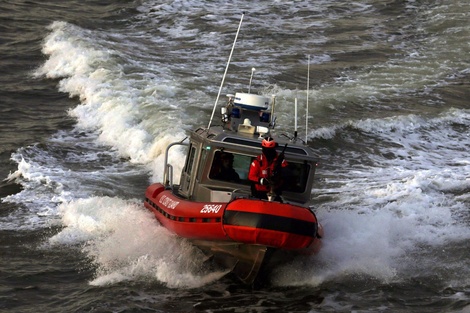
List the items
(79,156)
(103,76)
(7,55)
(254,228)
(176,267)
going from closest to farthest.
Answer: (254,228) → (176,267) → (79,156) → (103,76) → (7,55)

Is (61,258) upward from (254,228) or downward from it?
downward

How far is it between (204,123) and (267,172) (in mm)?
8132

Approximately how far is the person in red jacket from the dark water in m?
0.97

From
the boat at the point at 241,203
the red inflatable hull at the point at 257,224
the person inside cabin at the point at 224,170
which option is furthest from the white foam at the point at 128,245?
the person inside cabin at the point at 224,170

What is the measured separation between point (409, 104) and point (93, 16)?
12.7 meters

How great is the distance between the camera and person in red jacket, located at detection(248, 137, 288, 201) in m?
10.7

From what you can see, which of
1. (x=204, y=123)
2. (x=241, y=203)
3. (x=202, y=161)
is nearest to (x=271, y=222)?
(x=241, y=203)

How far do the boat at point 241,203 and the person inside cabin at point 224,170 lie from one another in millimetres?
15

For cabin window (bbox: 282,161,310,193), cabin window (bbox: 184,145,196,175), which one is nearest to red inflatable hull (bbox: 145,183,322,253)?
cabin window (bbox: 282,161,310,193)

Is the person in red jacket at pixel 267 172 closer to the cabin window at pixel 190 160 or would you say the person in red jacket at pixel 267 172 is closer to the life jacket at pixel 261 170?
the life jacket at pixel 261 170

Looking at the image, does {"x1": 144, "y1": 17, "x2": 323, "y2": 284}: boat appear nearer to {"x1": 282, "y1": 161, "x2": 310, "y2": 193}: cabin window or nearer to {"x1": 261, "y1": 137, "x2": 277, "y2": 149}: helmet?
{"x1": 282, "y1": 161, "x2": 310, "y2": 193}: cabin window

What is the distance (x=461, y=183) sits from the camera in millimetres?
15773

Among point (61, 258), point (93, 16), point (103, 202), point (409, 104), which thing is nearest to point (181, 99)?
point (409, 104)

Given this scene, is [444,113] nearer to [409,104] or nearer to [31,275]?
[409,104]
